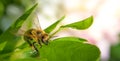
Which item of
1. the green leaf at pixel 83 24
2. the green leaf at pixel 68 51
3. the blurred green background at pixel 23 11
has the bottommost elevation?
the green leaf at pixel 68 51

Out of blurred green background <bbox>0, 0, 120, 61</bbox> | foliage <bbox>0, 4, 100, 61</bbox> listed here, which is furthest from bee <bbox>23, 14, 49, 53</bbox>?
blurred green background <bbox>0, 0, 120, 61</bbox>

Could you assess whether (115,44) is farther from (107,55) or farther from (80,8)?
(80,8)

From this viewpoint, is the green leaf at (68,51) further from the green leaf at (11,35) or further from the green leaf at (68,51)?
the green leaf at (11,35)

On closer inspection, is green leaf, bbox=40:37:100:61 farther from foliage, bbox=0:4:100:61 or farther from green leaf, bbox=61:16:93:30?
green leaf, bbox=61:16:93:30

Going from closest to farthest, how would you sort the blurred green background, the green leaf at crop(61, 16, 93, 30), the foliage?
the foliage
the green leaf at crop(61, 16, 93, 30)
the blurred green background

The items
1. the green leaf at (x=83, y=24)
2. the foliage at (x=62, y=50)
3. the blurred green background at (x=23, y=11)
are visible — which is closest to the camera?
the foliage at (x=62, y=50)

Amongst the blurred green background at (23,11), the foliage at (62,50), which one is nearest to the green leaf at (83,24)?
Result: the foliage at (62,50)

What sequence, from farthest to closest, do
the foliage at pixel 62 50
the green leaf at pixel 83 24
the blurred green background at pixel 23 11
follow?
the blurred green background at pixel 23 11
the green leaf at pixel 83 24
the foliage at pixel 62 50

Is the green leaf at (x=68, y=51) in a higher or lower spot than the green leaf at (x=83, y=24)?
lower

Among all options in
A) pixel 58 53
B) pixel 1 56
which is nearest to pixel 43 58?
pixel 58 53

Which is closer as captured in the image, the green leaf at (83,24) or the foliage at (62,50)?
the foliage at (62,50)
